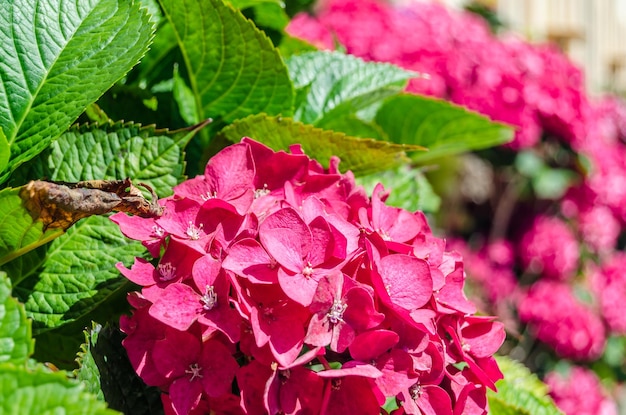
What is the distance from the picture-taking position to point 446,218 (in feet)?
7.83

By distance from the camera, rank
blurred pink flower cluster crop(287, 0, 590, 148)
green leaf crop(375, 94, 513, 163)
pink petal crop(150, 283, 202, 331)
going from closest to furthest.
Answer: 1. pink petal crop(150, 283, 202, 331)
2. green leaf crop(375, 94, 513, 163)
3. blurred pink flower cluster crop(287, 0, 590, 148)

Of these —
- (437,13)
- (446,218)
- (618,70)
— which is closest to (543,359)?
(446,218)

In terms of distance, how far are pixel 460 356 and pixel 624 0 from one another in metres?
7.30

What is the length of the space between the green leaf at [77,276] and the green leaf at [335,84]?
32 centimetres

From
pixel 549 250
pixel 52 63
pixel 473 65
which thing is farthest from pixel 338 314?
pixel 549 250

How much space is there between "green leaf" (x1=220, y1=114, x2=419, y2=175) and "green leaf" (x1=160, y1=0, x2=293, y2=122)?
0.06 metres

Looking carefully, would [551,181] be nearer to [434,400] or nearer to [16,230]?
[434,400]

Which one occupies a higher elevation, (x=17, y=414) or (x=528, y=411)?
(x=17, y=414)

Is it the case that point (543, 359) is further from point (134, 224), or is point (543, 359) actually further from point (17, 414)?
point (17, 414)

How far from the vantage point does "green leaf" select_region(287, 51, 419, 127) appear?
85 cm

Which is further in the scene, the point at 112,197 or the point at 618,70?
the point at 618,70

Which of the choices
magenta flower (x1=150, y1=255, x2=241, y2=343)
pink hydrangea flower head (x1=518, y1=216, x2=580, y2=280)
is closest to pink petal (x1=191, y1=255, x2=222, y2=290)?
magenta flower (x1=150, y1=255, x2=241, y2=343)

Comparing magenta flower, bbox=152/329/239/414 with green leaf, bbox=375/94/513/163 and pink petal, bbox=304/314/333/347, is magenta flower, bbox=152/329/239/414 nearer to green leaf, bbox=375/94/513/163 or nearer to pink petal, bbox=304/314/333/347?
pink petal, bbox=304/314/333/347

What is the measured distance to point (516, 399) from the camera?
31.5 inches
